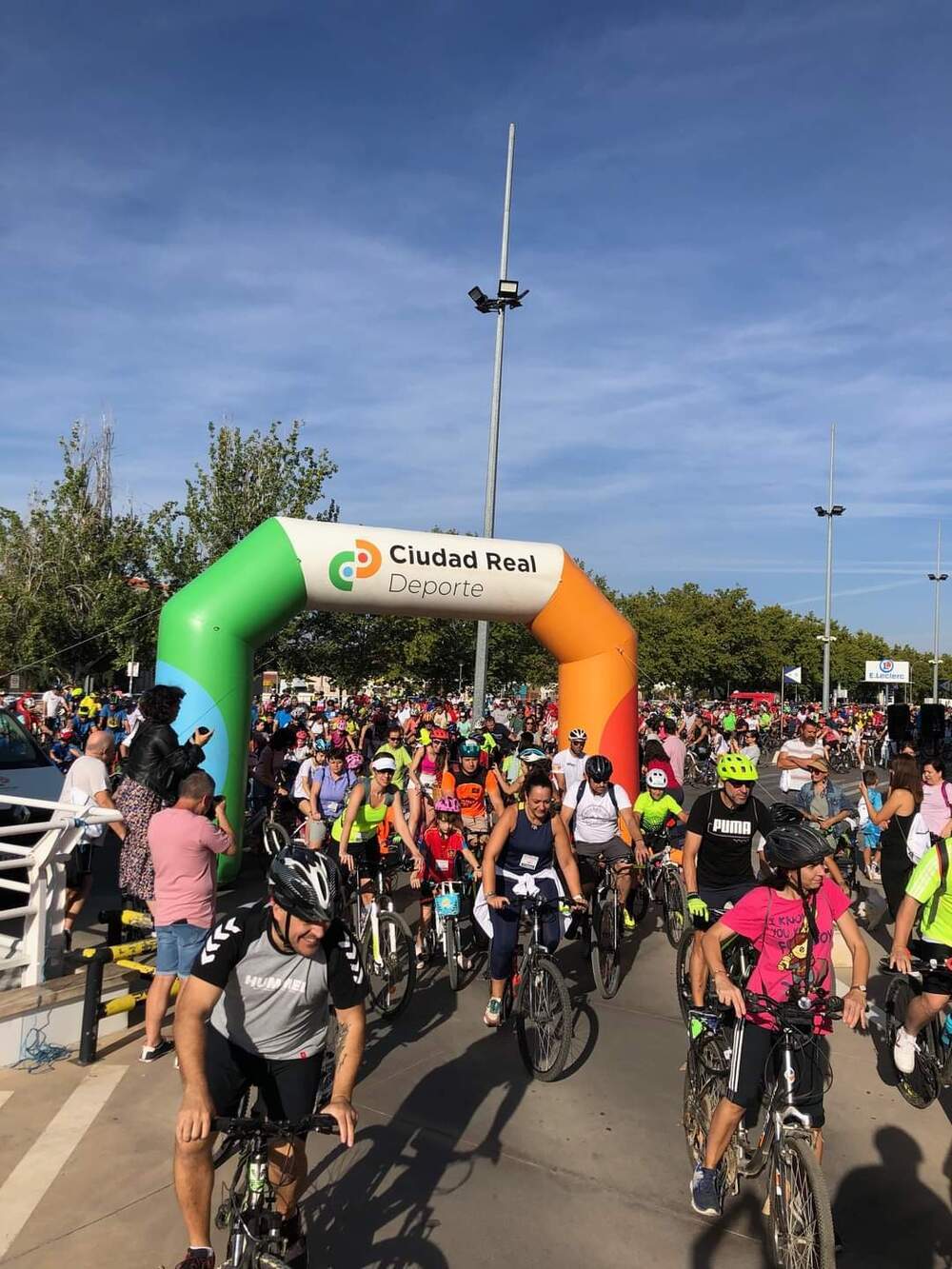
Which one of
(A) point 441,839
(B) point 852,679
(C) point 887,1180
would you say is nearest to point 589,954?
(A) point 441,839

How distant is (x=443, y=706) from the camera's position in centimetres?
2614

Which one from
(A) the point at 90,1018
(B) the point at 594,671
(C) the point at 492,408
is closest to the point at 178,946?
(A) the point at 90,1018

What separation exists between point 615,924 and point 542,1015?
5.76ft

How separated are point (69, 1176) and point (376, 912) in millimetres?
2705

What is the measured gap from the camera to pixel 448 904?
7.00m

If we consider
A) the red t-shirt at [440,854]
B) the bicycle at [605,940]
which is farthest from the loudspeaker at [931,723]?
the red t-shirt at [440,854]

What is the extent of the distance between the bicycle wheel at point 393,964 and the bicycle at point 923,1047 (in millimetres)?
2955

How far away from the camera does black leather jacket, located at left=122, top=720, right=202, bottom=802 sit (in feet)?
21.0

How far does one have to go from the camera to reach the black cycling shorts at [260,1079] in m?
3.15

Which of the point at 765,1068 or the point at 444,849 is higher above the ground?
the point at 444,849

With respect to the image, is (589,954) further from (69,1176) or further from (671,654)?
(671,654)

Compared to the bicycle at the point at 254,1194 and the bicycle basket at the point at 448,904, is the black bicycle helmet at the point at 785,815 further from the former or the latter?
the bicycle basket at the point at 448,904

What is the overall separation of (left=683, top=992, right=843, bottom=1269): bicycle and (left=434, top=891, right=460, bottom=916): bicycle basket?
273 centimetres

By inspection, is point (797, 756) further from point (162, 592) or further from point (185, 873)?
point (162, 592)
